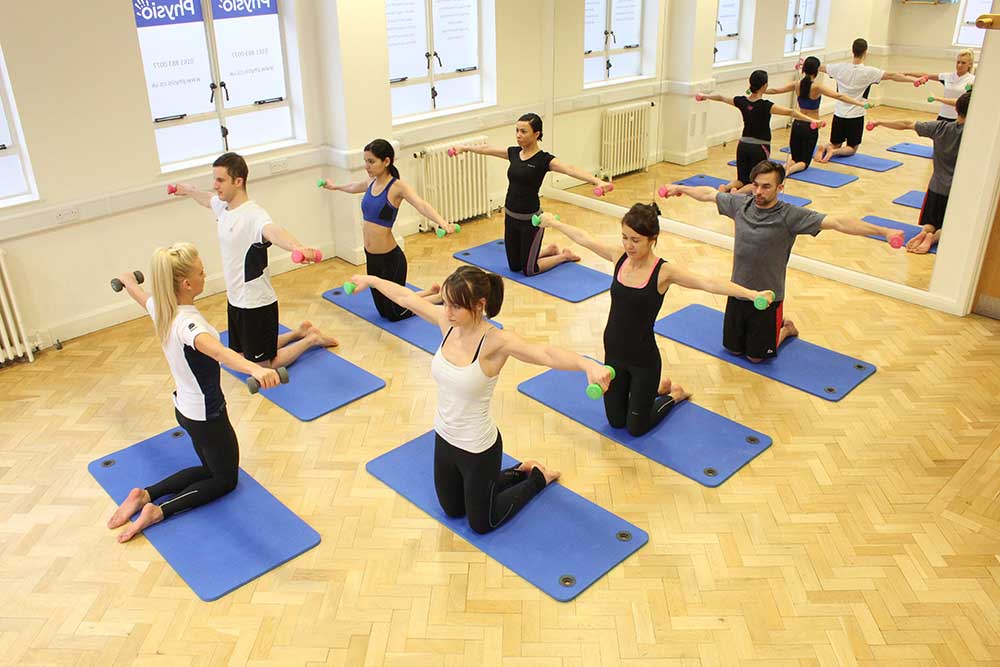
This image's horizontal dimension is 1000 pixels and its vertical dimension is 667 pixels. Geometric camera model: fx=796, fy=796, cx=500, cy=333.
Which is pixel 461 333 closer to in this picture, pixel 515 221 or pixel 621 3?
pixel 515 221

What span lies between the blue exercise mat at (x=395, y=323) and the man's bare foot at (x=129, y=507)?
2.01 meters

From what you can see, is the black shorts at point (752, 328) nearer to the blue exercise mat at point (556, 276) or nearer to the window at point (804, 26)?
the blue exercise mat at point (556, 276)

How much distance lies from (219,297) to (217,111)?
1345mm

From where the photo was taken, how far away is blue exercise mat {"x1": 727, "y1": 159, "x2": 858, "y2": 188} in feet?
19.6

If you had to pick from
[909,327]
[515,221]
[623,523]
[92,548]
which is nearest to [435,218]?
[515,221]

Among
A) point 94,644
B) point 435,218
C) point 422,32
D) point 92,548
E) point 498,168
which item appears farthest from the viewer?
point 498,168

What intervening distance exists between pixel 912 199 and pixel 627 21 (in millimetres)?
2832

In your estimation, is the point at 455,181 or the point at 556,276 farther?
the point at 455,181

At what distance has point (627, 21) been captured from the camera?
695 centimetres

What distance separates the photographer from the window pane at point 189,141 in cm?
554

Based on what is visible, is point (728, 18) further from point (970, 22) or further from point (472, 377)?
point (472, 377)

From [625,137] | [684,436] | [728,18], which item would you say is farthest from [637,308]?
[625,137]

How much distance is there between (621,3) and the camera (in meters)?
6.93

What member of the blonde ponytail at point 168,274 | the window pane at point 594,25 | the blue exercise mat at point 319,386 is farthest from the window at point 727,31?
the blonde ponytail at point 168,274
